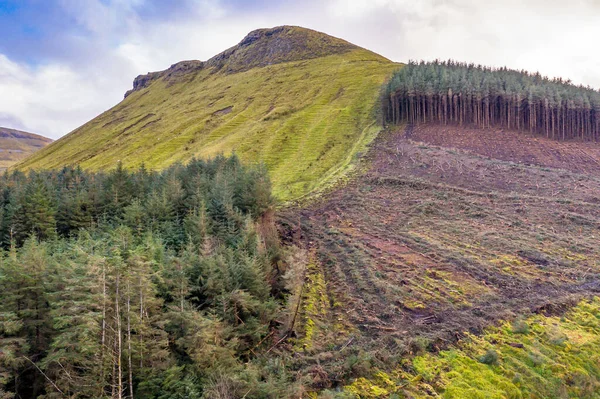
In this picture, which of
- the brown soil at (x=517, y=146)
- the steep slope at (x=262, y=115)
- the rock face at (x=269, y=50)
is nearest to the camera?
the brown soil at (x=517, y=146)

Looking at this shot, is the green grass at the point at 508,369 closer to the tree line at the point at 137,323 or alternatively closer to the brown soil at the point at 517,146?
the tree line at the point at 137,323

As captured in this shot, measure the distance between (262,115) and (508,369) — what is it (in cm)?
8615

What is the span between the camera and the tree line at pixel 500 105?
65.6 meters

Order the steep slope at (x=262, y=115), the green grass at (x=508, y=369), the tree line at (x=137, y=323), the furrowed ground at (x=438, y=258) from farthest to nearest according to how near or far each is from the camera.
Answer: the steep slope at (x=262, y=115) < the furrowed ground at (x=438, y=258) < the green grass at (x=508, y=369) < the tree line at (x=137, y=323)

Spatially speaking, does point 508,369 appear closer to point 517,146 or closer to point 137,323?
point 137,323

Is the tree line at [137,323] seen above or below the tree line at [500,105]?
below

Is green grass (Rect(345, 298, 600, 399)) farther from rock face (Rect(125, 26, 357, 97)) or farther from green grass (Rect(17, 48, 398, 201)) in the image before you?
rock face (Rect(125, 26, 357, 97))

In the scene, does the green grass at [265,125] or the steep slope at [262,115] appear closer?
the green grass at [265,125]

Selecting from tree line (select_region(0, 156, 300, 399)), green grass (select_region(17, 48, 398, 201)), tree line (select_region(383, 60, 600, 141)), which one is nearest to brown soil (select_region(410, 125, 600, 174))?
tree line (select_region(383, 60, 600, 141))

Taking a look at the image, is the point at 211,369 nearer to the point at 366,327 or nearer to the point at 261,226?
the point at 366,327

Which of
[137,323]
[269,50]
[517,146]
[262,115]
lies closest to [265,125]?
[262,115]

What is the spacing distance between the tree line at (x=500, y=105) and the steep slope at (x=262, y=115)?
1129cm

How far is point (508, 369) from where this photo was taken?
16094mm

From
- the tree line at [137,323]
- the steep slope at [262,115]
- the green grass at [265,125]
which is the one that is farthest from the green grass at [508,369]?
the steep slope at [262,115]
